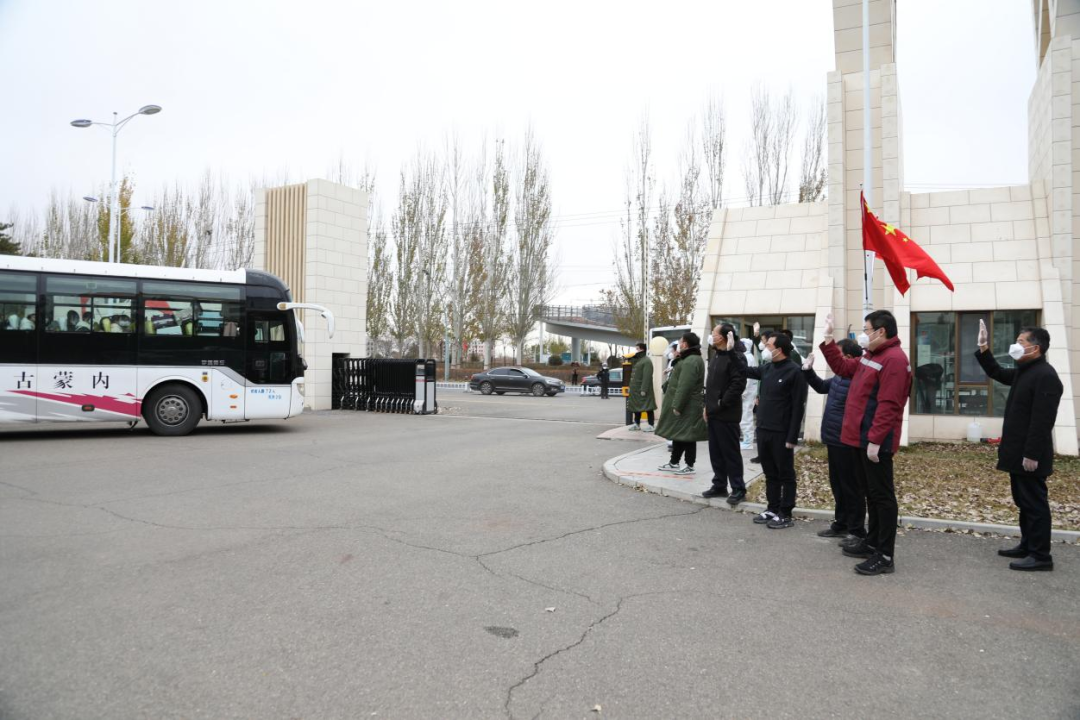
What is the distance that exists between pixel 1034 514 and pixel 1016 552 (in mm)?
434

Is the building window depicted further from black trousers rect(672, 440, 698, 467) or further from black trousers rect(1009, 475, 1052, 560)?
black trousers rect(1009, 475, 1052, 560)

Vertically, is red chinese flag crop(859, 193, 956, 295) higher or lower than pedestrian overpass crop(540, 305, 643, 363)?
lower

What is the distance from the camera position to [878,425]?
208 inches

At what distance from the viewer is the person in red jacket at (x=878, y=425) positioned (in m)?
5.27

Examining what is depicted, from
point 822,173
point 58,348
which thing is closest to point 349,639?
point 58,348

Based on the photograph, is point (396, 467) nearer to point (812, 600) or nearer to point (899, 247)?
point (812, 600)

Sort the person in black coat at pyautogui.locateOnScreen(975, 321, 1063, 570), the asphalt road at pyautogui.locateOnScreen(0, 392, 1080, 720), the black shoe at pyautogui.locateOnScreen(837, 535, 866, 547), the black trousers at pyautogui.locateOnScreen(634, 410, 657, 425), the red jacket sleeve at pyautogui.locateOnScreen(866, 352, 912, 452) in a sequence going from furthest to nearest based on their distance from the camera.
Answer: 1. the black trousers at pyautogui.locateOnScreen(634, 410, 657, 425)
2. the black shoe at pyautogui.locateOnScreen(837, 535, 866, 547)
3. the person in black coat at pyautogui.locateOnScreen(975, 321, 1063, 570)
4. the red jacket sleeve at pyautogui.locateOnScreen(866, 352, 912, 452)
5. the asphalt road at pyautogui.locateOnScreen(0, 392, 1080, 720)

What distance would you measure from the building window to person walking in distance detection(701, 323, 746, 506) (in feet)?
26.1

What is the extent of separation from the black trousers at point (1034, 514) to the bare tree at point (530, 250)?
3933 centimetres

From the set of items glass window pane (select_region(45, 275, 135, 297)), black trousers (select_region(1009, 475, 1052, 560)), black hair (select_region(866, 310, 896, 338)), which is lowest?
black trousers (select_region(1009, 475, 1052, 560))

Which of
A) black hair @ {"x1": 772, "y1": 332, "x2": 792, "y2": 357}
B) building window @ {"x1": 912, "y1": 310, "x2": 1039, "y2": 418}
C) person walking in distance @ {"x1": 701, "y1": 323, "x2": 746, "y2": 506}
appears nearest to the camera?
black hair @ {"x1": 772, "y1": 332, "x2": 792, "y2": 357}

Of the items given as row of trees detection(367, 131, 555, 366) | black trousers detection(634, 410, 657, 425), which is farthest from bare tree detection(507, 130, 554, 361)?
black trousers detection(634, 410, 657, 425)

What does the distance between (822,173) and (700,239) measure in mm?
6269

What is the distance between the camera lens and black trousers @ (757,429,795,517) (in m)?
6.89
